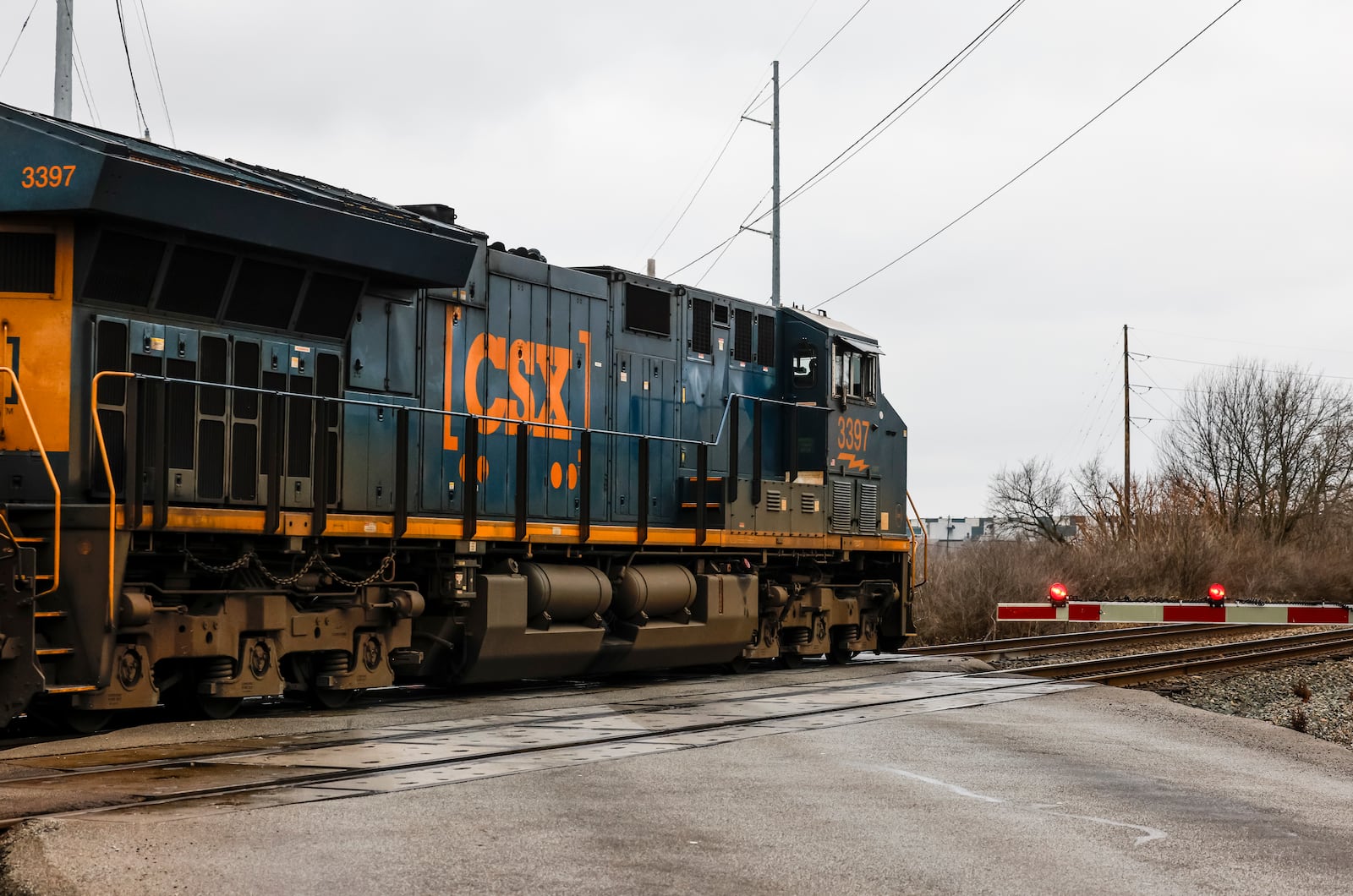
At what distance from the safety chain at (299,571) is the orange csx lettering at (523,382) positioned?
1776 mm

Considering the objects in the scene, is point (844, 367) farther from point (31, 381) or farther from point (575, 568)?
point (31, 381)

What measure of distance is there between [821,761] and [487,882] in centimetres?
372

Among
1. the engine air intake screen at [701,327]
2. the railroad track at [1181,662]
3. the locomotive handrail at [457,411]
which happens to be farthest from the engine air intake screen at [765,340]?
the railroad track at [1181,662]

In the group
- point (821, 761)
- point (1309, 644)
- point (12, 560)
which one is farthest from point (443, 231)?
point (1309, 644)

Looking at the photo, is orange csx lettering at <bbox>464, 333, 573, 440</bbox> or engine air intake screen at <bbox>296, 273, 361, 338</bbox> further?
orange csx lettering at <bbox>464, 333, 573, 440</bbox>

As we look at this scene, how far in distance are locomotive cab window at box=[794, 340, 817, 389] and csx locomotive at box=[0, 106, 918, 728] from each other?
0.14ft

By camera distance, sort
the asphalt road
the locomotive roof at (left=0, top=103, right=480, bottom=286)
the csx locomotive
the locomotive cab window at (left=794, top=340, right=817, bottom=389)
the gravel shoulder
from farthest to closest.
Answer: the locomotive cab window at (left=794, top=340, right=817, bottom=389), the gravel shoulder, the csx locomotive, the locomotive roof at (left=0, top=103, right=480, bottom=286), the asphalt road

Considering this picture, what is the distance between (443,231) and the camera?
12516 mm

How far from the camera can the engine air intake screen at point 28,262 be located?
9.68m

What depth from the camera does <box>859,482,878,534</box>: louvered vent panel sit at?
17719mm

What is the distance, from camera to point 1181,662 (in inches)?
670

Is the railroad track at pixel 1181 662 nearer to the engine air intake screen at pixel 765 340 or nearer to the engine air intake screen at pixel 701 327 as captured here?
the engine air intake screen at pixel 765 340

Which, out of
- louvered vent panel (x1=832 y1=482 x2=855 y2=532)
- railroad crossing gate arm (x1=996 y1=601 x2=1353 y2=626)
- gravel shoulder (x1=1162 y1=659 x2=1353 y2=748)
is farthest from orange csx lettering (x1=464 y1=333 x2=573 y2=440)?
railroad crossing gate arm (x1=996 y1=601 x2=1353 y2=626)

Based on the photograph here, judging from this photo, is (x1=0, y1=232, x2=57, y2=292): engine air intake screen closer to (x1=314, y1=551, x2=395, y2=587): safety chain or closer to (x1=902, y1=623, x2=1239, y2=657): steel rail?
(x1=314, y1=551, x2=395, y2=587): safety chain
